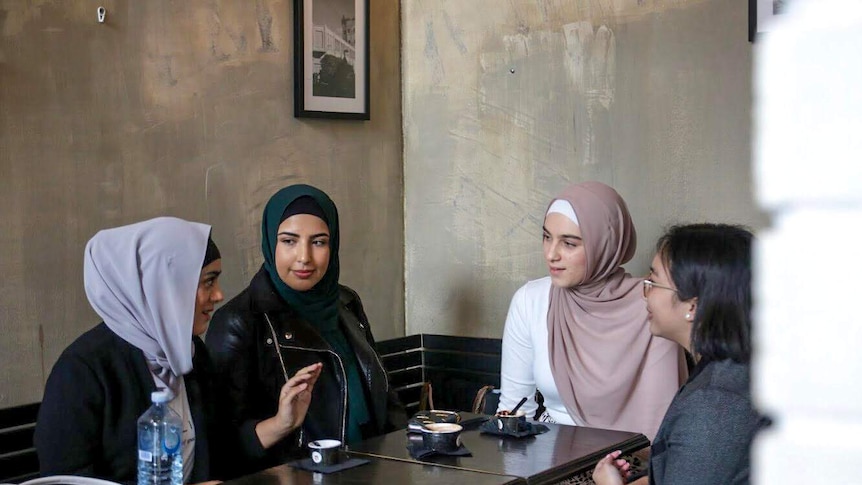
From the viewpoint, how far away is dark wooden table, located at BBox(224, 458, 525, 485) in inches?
91.3

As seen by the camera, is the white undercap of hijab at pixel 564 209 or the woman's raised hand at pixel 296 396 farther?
the white undercap of hijab at pixel 564 209

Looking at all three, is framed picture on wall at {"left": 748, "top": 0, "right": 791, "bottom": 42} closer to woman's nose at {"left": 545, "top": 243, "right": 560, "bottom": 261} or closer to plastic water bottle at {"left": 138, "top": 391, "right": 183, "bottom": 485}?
woman's nose at {"left": 545, "top": 243, "right": 560, "bottom": 261}

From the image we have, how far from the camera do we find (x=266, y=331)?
3109 mm

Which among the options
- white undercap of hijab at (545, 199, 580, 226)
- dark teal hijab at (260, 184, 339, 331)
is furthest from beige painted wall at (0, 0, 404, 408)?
white undercap of hijab at (545, 199, 580, 226)

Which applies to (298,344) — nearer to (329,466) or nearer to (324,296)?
(324,296)

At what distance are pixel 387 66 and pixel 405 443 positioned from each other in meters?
2.19

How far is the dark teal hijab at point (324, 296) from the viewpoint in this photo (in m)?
3.25

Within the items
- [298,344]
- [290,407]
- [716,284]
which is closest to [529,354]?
[298,344]

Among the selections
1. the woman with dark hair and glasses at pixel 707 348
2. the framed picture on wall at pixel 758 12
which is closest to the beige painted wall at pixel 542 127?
the framed picture on wall at pixel 758 12

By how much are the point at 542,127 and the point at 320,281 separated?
4.42 ft

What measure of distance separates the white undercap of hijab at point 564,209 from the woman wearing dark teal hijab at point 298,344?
79 cm

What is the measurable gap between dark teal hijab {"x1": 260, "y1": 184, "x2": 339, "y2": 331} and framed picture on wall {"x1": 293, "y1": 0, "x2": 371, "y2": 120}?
0.79m

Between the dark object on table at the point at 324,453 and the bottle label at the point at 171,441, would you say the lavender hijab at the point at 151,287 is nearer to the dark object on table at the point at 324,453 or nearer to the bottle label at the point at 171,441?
the bottle label at the point at 171,441

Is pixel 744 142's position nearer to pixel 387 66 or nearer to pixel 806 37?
pixel 387 66
